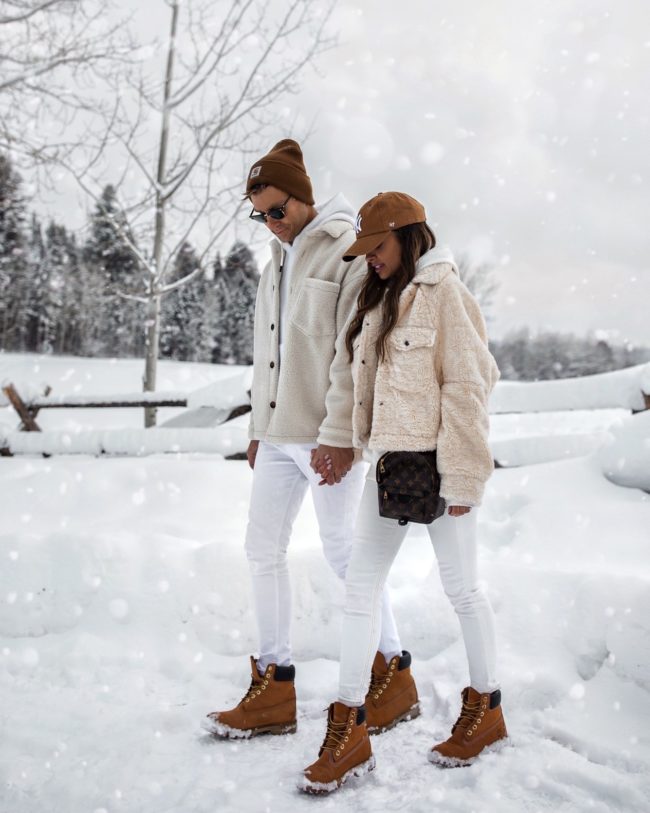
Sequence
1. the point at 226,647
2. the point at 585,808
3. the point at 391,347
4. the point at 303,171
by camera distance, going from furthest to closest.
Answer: the point at 226,647
the point at 303,171
the point at 391,347
the point at 585,808

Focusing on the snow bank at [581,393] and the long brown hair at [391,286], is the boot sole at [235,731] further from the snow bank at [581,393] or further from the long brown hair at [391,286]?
the snow bank at [581,393]

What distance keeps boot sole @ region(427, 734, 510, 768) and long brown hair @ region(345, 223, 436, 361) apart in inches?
59.7

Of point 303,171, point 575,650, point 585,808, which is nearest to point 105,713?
point 585,808

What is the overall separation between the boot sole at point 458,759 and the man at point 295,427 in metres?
0.32

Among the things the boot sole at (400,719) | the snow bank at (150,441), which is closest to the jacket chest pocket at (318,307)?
the boot sole at (400,719)

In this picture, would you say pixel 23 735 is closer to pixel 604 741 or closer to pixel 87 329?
pixel 604 741

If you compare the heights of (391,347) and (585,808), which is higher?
(391,347)

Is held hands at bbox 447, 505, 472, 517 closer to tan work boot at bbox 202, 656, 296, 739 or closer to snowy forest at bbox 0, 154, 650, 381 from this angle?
tan work boot at bbox 202, 656, 296, 739

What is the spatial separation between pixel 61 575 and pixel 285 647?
168cm

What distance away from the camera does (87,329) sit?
2218 inches

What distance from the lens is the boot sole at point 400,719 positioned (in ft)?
8.47

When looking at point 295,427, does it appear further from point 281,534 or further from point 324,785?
point 324,785

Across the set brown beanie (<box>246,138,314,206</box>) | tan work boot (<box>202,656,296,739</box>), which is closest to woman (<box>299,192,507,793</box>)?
tan work boot (<box>202,656,296,739</box>)

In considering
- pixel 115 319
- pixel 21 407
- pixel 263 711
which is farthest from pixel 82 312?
pixel 263 711
